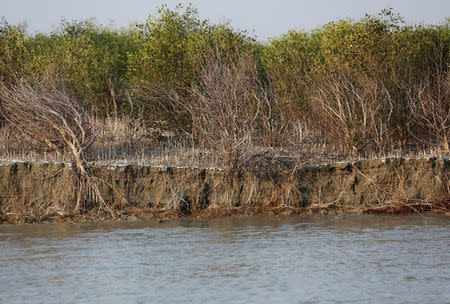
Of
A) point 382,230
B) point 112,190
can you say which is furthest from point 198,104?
point 382,230

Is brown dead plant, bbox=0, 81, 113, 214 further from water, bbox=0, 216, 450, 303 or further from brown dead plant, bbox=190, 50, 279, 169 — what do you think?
water, bbox=0, 216, 450, 303

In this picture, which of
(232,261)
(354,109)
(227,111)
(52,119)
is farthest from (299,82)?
(232,261)

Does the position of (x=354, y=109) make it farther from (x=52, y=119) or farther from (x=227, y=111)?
(x=52, y=119)

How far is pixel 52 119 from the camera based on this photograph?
76.1ft

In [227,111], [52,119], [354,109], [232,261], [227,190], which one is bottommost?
[232,261]

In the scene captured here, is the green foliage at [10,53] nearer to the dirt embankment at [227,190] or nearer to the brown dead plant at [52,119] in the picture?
the brown dead plant at [52,119]

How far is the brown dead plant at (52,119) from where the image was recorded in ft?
73.7

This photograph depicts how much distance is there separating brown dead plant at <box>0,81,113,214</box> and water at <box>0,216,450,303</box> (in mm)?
3693

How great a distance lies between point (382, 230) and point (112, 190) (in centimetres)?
764

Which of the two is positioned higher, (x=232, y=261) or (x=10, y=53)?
(x=10, y=53)

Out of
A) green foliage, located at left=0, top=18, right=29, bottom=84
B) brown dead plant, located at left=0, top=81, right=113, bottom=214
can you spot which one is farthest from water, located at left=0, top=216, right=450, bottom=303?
green foliage, located at left=0, top=18, right=29, bottom=84

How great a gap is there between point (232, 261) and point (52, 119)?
10680 millimetres

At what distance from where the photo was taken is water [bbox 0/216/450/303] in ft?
39.2

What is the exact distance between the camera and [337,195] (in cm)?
2138
